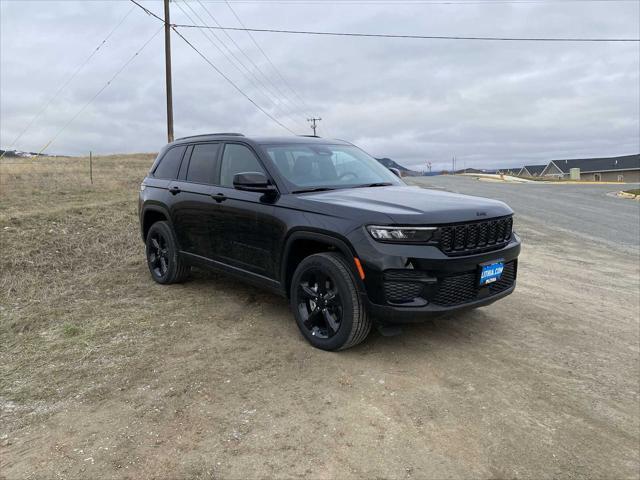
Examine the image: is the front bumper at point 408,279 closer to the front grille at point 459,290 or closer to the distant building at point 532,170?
the front grille at point 459,290

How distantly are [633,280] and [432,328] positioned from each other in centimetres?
403

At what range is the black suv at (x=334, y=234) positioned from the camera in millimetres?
3541

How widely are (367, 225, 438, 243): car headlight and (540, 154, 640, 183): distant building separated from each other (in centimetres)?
7853

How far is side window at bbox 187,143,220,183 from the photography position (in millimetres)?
5301

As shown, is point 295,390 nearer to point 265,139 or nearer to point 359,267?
point 359,267

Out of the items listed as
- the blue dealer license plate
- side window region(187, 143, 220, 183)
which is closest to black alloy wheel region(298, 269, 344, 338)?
the blue dealer license plate

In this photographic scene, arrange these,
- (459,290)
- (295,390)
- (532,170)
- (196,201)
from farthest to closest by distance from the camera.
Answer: (532,170)
(196,201)
(459,290)
(295,390)

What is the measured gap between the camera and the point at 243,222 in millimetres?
4691

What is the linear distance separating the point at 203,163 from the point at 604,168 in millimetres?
87047

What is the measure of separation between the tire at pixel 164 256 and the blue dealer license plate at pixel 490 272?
139 inches

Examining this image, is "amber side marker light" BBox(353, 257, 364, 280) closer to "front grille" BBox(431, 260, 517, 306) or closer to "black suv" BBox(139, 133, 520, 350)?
"black suv" BBox(139, 133, 520, 350)

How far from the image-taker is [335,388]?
3371 millimetres

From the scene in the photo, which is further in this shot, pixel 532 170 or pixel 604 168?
pixel 532 170

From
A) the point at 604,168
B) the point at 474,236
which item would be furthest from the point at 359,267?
the point at 604,168
